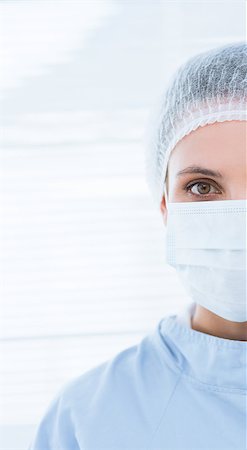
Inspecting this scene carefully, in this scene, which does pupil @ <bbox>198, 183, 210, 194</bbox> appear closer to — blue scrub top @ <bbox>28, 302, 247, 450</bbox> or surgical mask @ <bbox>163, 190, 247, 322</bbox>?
surgical mask @ <bbox>163, 190, 247, 322</bbox>

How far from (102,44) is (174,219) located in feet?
2.69

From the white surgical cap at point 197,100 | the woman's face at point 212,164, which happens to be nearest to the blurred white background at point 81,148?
the white surgical cap at point 197,100

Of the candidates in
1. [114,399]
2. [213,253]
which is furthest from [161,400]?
[213,253]

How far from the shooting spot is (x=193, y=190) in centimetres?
104

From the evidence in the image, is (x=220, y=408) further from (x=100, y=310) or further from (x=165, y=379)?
(x=100, y=310)

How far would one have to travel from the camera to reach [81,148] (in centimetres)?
168

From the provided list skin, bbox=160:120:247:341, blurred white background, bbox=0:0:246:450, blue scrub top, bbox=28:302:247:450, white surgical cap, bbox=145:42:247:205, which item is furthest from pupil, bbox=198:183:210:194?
blurred white background, bbox=0:0:246:450

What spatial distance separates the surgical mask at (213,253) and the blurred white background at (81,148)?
2.05 feet

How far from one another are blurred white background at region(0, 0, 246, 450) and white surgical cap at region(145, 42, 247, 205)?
0.49 meters

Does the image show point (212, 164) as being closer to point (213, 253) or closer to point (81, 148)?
point (213, 253)

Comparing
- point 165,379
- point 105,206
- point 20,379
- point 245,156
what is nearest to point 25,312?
point 20,379

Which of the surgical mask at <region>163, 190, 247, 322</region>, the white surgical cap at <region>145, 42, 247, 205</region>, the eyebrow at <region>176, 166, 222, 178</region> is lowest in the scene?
the surgical mask at <region>163, 190, 247, 322</region>

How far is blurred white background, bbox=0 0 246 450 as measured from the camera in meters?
1.67

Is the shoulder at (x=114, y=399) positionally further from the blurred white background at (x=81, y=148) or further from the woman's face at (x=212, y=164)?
the blurred white background at (x=81, y=148)
